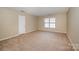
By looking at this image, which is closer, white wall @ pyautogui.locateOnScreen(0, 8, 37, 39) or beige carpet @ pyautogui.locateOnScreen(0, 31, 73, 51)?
beige carpet @ pyautogui.locateOnScreen(0, 31, 73, 51)

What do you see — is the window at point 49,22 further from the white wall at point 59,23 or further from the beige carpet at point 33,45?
the beige carpet at point 33,45

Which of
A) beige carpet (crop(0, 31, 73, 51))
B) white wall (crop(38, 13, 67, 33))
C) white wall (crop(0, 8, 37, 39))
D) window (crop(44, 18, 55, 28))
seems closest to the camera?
beige carpet (crop(0, 31, 73, 51))

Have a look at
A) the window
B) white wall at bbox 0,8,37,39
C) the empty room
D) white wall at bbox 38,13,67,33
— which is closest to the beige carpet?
the empty room

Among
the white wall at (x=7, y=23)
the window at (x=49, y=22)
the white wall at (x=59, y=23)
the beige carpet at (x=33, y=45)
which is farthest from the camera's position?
the window at (x=49, y=22)

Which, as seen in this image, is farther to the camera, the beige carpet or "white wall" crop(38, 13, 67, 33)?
"white wall" crop(38, 13, 67, 33)

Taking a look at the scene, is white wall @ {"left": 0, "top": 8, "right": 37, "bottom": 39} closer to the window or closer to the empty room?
the empty room

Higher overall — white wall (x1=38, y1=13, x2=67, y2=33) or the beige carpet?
white wall (x1=38, y1=13, x2=67, y2=33)

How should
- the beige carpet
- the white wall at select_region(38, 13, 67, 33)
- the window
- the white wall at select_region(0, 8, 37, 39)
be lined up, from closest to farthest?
the beige carpet → the white wall at select_region(0, 8, 37, 39) → the white wall at select_region(38, 13, 67, 33) → the window

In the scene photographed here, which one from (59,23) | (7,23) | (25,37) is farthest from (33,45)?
(59,23)

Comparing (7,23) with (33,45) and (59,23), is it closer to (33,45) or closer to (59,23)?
(33,45)

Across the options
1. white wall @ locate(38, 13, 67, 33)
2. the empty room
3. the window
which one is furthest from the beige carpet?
the window

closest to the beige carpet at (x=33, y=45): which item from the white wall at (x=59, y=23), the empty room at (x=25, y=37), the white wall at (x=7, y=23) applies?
the empty room at (x=25, y=37)

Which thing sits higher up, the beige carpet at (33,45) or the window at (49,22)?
the window at (49,22)

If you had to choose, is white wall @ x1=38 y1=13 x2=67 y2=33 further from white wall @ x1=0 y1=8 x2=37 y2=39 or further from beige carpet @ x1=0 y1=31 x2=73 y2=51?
white wall @ x1=0 y1=8 x2=37 y2=39
